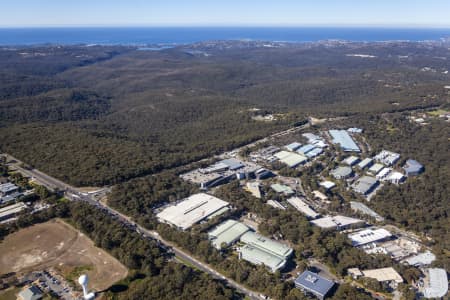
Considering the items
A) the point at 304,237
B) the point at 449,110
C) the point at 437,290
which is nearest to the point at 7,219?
the point at 304,237

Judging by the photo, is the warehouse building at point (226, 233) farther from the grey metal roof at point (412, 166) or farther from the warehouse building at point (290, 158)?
the grey metal roof at point (412, 166)

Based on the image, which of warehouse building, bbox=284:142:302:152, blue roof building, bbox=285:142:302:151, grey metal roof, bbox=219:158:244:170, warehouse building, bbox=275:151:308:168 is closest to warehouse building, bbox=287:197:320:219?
warehouse building, bbox=275:151:308:168

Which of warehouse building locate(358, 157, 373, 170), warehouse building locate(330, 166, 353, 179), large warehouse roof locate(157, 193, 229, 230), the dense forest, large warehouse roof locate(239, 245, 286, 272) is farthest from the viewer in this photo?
warehouse building locate(358, 157, 373, 170)

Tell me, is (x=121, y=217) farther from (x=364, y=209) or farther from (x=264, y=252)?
(x=364, y=209)

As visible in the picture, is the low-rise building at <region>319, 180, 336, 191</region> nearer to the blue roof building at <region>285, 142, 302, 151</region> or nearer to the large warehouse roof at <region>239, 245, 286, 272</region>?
the blue roof building at <region>285, 142, 302, 151</region>

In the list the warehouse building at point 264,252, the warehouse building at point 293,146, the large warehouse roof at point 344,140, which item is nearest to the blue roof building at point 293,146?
the warehouse building at point 293,146

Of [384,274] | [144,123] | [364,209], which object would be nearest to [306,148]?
[364,209]

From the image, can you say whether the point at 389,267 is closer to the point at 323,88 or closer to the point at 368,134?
the point at 368,134
